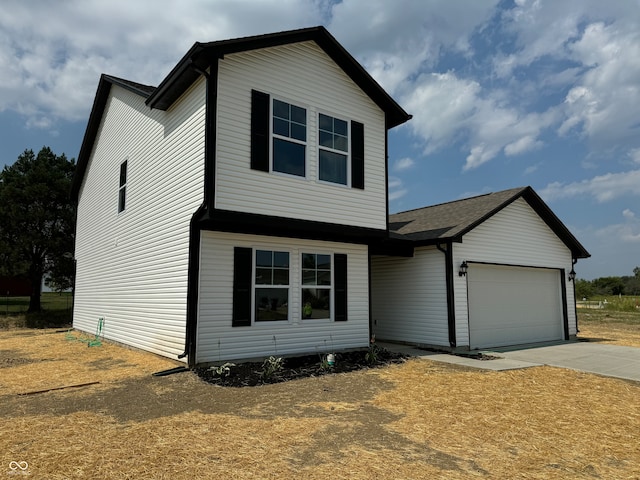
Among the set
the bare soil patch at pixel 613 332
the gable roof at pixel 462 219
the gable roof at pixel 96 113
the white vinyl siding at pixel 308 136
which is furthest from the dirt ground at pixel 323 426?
the gable roof at pixel 96 113

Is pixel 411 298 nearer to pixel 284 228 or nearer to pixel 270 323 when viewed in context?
pixel 270 323

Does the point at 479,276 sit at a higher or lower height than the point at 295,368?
higher

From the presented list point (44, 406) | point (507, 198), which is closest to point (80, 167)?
point (44, 406)

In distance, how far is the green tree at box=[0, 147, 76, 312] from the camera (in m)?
21.3

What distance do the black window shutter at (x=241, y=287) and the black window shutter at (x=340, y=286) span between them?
7.70ft

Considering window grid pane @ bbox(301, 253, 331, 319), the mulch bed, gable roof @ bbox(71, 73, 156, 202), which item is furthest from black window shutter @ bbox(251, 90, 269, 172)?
gable roof @ bbox(71, 73, 156, 202)

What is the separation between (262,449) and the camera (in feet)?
15.2

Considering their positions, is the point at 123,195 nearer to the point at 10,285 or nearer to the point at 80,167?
the point at 80,167

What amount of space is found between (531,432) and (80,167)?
17.5m

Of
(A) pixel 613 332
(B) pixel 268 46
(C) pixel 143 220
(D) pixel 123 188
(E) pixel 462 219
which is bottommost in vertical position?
(A) pixel 613 332

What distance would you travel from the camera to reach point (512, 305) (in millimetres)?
14016

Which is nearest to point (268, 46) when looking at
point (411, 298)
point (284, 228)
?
point (284, 228)

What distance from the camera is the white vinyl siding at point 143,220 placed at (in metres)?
9.44

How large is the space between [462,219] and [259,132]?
7014mm
